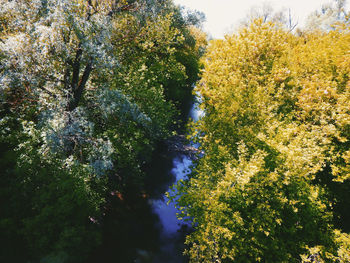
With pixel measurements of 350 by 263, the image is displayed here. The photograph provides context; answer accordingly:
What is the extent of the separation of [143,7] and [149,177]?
1635cm

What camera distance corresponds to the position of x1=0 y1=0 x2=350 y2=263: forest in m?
7.96

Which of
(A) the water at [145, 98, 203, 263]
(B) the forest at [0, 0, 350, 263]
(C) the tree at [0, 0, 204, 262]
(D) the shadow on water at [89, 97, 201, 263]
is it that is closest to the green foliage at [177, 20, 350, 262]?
(B) the forest at [0, 0, 350, 263]

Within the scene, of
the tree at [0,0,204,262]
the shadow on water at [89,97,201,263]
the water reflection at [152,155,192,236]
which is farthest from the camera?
the water reflection at [152,155,192,236]

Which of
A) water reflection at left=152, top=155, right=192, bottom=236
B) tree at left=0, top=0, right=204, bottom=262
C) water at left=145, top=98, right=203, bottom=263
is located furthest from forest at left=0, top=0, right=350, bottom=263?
water reflection at left=152, top=155, right=192, bottom=236

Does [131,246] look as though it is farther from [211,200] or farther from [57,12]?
[57,12]

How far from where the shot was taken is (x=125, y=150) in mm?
13352

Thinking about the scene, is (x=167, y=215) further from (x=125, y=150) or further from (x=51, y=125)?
(x=51, y=125)

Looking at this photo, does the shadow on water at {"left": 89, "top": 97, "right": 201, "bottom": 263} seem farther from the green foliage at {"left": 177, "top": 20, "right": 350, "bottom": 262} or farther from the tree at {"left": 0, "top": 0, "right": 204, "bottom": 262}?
the green foliage at {"left": 177, "top": 20, "right": 350, "bottom": 262}

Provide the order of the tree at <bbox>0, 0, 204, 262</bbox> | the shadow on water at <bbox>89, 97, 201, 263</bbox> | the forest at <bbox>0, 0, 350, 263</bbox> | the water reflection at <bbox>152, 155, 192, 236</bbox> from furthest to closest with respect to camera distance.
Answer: the water reflection at <bbox>152, 155, 192, 236</bbox>, the shadow on water at <bbox>89, 97, 201, 263</bbox>, the forest at <bbox>0, 0, 350, 263</bbox>, the tree at <bbox>0, 0, 204, 262</bbox>

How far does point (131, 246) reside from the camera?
14.7 metres

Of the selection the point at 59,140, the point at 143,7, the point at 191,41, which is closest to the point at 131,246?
the point at 59,140

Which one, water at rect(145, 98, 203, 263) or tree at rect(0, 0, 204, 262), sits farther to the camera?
water at rect(145, 98, 203, 263)

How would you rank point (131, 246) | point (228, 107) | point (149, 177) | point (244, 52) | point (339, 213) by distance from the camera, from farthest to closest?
point (149, 177) < point (244, 52) < point (131, 246) < point (228, 107) < point (339, 213)

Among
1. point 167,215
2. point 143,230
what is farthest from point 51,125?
point 167,215
